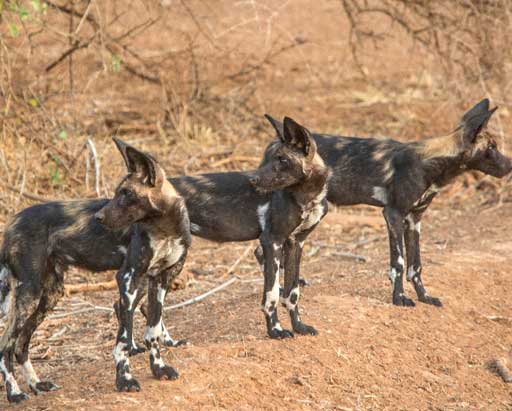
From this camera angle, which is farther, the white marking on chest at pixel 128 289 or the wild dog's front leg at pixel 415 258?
the wild dog's front leg at pixel 415 258

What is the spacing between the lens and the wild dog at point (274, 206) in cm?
590

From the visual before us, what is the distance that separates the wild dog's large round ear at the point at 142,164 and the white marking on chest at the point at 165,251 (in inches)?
12.8

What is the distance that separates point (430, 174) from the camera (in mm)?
7117

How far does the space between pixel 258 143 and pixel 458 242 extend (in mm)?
4000

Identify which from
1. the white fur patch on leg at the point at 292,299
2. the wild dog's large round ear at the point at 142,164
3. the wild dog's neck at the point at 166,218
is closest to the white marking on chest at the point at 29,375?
the wild dog's neck at the point at 166,218

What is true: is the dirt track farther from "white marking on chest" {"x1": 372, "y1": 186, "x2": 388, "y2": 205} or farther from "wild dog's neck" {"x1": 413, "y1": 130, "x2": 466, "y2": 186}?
"wild dog's neck" {"x1": 413, "y1": 130, "x2": 466, "y2": 186}

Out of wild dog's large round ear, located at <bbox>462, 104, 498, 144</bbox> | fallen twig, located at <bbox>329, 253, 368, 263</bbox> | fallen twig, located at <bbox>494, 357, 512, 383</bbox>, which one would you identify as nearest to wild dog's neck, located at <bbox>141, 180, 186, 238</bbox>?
fallen twig, located at <bbox>494, 357, 512, 383</bbox>

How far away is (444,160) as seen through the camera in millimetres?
7078

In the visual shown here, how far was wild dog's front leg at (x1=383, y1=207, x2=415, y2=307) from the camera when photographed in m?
6.98

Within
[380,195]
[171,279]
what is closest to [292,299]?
[171,279]

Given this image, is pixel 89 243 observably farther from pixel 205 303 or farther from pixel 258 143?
pixel 258 143

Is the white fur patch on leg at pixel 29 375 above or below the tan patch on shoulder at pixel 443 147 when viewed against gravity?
below

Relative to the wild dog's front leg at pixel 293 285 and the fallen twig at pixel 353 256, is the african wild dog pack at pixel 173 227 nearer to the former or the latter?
the wild dog's front leg at pixel 293 285

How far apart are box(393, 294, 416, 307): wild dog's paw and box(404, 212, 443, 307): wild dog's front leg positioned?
0.20 metres
